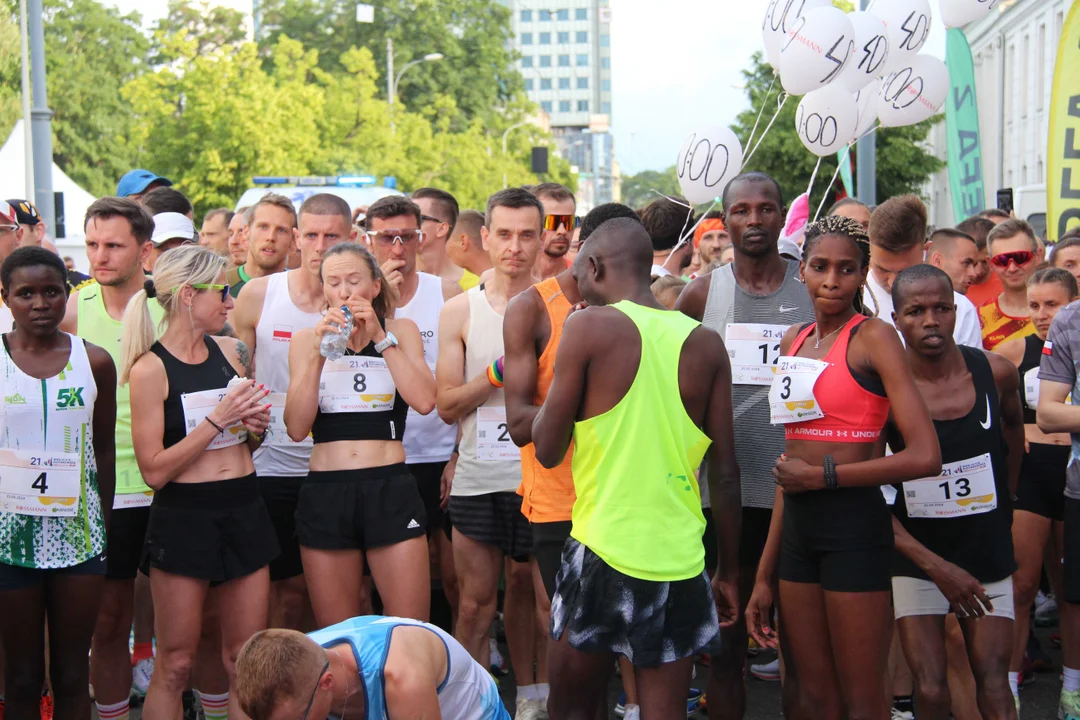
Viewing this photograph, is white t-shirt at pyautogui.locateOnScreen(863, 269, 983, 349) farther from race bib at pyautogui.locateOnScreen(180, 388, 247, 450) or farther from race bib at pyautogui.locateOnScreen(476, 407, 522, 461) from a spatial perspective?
race bib at pyautogui.locateOnScreen(180, 388, 247, 450)

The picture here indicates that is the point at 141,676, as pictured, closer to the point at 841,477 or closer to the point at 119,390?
the point at 119,390

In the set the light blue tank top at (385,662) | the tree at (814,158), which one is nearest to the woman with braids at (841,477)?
the light blue tank top at (385,662)

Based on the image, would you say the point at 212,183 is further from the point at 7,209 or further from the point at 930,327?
the point at 930,327

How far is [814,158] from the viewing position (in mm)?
29562

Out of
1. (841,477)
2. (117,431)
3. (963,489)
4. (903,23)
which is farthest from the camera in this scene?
(903,23)

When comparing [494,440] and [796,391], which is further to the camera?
[494,440]

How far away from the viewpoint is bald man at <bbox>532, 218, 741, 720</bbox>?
3469mm

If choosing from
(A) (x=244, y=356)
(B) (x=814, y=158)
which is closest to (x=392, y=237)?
(A) (x=244, y=356)

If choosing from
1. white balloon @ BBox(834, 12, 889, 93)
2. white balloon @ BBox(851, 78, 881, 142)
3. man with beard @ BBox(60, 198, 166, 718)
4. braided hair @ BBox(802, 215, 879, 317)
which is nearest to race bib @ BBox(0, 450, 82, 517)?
man with beard @ BBox(60, 198, 166, 718)

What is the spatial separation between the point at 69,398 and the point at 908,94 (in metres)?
6.23

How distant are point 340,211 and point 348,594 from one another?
6.99 feet

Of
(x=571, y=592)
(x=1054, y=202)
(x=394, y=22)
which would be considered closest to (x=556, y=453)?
(x=571, y=592)

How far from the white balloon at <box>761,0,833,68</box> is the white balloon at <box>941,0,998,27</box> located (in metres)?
1.08

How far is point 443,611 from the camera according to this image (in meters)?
6.36
